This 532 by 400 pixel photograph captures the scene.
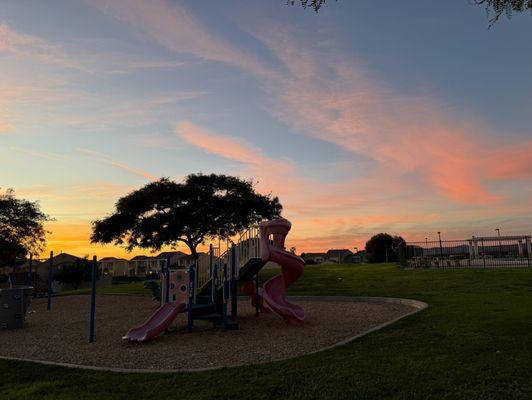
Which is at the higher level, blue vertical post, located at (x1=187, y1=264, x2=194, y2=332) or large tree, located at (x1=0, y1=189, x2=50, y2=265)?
large tree, located at (x1=0, y1=189, x2=50, y2=265)

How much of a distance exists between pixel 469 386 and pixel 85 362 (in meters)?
7.07

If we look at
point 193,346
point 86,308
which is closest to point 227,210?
point 86,308

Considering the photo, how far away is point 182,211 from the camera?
31672mm

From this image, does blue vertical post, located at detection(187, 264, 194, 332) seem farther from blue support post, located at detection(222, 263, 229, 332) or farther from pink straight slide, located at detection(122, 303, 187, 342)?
blue support post, located at detection(222, 263, 229, 332)

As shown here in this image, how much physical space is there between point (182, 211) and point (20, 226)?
11.1 m

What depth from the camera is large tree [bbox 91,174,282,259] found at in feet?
104

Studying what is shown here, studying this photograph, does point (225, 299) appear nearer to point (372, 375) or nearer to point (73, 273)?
point (372, 375)

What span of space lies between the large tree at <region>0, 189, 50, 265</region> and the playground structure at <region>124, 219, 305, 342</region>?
1986 centimetres

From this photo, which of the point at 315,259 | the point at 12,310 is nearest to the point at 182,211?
the point at 12,310

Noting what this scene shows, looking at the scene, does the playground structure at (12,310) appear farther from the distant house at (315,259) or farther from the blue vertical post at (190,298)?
the distant house at (315,259)

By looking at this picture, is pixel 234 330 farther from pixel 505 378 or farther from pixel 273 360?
pixel 505 378

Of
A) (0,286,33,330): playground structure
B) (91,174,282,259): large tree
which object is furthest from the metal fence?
(0,286,33,330): playground structure

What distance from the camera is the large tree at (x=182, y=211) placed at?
31.7 meters

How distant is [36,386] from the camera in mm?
6684
